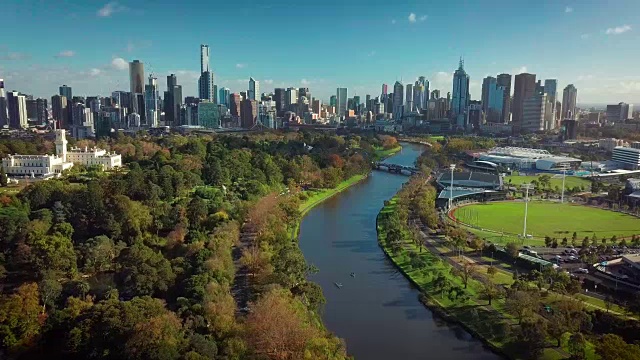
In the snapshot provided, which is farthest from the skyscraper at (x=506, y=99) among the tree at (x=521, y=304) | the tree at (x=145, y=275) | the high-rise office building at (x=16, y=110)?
the tree at (x=145, y=275)

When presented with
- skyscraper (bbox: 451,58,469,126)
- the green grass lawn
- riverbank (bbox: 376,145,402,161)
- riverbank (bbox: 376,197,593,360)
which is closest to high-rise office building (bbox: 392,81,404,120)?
skyscraper (bbox: 451,58,469,126)

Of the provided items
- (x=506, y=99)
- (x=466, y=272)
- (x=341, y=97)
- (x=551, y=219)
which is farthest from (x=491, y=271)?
(x=341, y=97)

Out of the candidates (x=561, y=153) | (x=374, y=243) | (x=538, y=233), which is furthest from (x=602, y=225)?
(x=561, y=153)

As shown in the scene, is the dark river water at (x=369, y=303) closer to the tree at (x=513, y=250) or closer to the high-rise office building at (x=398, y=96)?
the tree at (x=513, y=250)

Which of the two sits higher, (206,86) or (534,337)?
(206,86)

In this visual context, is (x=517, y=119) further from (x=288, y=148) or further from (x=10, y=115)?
(x=10, y=115)

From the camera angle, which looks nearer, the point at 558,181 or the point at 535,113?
the point at 558,181

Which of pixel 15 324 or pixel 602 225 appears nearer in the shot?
pixel 15 324

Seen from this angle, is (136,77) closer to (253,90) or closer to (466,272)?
(253,90)
